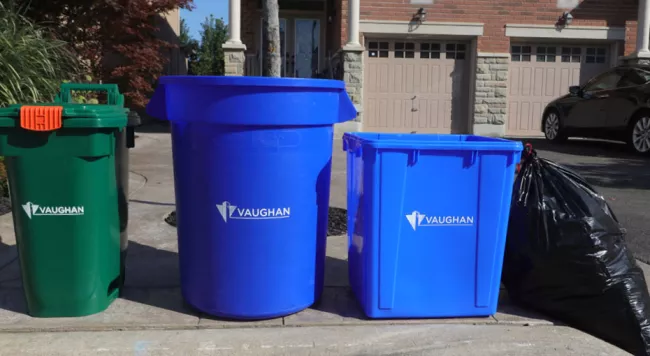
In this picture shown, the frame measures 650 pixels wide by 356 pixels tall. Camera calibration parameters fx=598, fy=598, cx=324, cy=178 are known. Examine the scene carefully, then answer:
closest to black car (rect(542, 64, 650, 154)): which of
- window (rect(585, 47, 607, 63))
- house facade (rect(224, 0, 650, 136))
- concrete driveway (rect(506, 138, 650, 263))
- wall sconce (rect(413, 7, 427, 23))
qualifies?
concrete driveway (rect(506, 138, 650, 263))

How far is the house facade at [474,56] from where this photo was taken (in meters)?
13.6

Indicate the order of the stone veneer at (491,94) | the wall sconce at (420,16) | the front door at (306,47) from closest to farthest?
1. the wall sconce at (420,16)
2. the stone veneer at (491,94)
3. the front door at (306,47)

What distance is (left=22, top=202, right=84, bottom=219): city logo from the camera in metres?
3.17

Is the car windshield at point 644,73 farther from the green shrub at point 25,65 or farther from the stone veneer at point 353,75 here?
the green shrub at point 25,65

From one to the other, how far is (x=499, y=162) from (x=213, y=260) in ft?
5.35

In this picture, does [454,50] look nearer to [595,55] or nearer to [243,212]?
[595,55]

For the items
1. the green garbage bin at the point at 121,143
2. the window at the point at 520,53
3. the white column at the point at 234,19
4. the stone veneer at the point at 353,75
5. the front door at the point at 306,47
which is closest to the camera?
the green garbage bin at the point at 121,143

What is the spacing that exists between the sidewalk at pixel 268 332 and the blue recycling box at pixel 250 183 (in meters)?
0.18

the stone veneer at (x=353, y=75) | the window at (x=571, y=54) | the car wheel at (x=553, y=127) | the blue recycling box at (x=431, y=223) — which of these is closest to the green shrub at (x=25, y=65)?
the blue recycling box at (x=431, y=223)

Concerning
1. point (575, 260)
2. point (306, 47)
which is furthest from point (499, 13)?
point (575, 260)

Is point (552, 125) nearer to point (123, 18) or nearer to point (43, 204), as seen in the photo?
point (123, 18)

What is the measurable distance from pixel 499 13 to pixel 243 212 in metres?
12.2

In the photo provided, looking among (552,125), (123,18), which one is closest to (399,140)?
(123,18)

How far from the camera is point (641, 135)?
1020 centimetres
